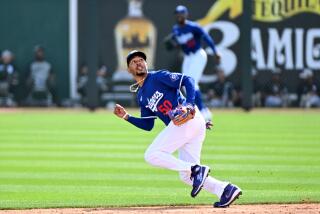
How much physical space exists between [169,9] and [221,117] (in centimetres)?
393

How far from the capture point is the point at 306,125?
1650cm

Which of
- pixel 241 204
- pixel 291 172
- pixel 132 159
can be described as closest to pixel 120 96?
pixel 132 159

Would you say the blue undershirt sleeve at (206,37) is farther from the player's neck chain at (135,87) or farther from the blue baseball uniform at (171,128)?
the blue baseball uniform at (171,128)

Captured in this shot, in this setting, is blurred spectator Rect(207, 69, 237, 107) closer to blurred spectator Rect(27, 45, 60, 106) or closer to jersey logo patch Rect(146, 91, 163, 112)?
blurred spectator Rect(27, 45, 60, 106)

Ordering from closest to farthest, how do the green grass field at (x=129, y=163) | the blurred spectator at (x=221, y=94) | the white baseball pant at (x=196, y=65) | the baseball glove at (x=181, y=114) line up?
1. the baseball glove at (x=181, y=114)
2. the green grass field at (x=129, y=163)
3. the white baseball pant at (x=196, y=65)
4. the blurred spectator at (x=221, y=94)

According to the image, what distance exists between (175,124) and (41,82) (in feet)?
45.9

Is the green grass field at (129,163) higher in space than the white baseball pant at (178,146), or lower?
lower

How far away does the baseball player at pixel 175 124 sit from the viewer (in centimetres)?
737

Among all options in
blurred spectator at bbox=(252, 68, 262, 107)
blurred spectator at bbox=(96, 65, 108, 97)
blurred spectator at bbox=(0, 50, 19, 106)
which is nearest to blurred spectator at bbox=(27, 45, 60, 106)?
blurred spectator at bbox=(0, 50, 19, 106)

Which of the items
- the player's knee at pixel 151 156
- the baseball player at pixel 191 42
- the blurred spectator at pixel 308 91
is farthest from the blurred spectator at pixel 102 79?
the player's knee at pixel 151 156

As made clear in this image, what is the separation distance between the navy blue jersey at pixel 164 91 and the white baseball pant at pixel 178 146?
17 cm

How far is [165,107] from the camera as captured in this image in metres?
7.55

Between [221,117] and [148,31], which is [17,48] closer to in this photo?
[148,31]

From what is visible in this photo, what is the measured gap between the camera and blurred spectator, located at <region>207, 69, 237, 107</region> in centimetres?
2075
